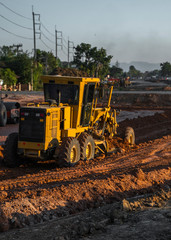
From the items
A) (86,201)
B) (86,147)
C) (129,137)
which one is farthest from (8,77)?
(86,201)

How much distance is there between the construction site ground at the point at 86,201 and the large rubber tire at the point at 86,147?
0.22 metres

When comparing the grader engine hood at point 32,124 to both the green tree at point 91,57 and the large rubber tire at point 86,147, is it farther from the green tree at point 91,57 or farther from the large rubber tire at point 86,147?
the green tree at point 91,57

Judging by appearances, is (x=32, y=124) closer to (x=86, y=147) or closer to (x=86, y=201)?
(x=86, y=147)

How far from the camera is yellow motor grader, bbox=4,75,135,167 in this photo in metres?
11.7

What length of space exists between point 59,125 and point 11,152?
172cm

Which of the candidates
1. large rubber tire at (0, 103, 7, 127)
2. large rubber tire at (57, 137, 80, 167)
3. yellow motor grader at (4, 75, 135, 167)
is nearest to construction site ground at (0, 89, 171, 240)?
large rubber tire at (57, 137, 80, 167)

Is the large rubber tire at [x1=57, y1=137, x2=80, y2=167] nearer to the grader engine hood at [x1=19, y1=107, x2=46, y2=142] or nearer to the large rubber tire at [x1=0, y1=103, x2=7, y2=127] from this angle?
the grader engine hood at [x1=19, y1=107, x2=46, y2=142]

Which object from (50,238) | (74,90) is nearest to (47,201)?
(50,238)

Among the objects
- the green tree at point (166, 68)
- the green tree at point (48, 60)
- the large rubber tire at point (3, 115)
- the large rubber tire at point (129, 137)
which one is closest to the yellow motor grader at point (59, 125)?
the large rubber tire at point (129, 137)

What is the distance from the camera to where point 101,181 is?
31.9 feet

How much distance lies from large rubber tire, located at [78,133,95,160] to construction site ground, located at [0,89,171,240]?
Answer: 22 centimetres

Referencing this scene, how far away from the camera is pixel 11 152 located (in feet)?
39.8

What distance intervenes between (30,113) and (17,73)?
55.2 meters

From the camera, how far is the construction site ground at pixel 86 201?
22.2ft
